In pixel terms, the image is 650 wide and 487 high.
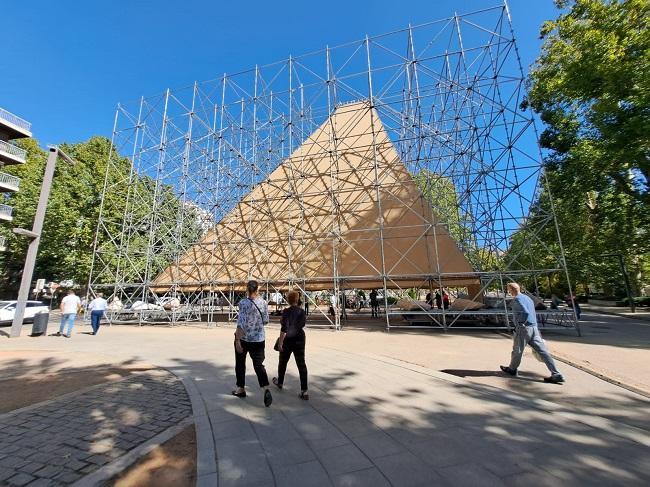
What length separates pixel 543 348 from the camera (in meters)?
5.34

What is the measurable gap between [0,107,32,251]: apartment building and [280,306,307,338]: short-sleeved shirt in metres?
28.2

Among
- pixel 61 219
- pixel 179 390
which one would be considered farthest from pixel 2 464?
pixel 61 219

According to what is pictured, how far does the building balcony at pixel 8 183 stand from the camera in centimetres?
2392

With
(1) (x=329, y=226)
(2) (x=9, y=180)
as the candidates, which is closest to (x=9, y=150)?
(2) (x=9, y=180)

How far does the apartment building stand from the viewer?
2333 cm

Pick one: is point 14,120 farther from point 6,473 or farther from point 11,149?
point 6,473

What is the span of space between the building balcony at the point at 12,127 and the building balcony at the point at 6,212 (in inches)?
292

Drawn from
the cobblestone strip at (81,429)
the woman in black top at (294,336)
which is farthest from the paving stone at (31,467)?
the woman in black top at (294,336)

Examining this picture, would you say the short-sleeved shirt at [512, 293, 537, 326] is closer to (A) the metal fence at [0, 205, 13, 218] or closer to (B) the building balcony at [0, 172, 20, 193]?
(A) the metal fence at [0, 205, 13, 218]

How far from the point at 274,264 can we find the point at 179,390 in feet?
35.3

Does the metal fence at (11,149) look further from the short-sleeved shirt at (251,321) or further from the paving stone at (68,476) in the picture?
the paving stone at (68,476)

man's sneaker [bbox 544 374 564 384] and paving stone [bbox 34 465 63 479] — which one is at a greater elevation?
man's sneaker [bbox 544 374 564 384]

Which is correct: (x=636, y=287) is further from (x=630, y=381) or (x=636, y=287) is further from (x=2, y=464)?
(x=2, y=464)

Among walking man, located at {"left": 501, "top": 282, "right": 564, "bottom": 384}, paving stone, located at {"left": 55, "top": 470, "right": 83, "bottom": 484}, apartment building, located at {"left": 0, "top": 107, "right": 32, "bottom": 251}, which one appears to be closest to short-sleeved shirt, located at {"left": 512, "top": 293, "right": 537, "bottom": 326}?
walking man, located at {"left": 501, "top": 282, "right": 564, "bottom": 384}
